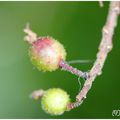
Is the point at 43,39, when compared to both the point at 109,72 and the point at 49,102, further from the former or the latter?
the point at 109,72

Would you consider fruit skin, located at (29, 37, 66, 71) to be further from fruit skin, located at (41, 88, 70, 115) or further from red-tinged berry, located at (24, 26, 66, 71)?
fruit skin, located at (41, 88, 70, 115)

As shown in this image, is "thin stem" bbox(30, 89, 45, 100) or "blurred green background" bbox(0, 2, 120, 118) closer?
"thin stem" bbox(30, 89, 45, 100)

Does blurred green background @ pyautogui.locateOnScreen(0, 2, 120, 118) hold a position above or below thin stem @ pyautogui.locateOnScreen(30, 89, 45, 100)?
above

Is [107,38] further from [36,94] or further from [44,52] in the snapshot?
[36,94]

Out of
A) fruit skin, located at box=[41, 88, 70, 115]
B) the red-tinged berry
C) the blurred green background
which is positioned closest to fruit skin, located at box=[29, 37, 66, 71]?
the red-tinged berry

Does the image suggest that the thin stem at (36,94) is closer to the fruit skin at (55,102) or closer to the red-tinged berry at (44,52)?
the fruit skin at (55,102)

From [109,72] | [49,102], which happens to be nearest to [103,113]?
[109,72]

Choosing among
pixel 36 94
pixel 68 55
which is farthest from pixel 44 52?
pixel 68 55
